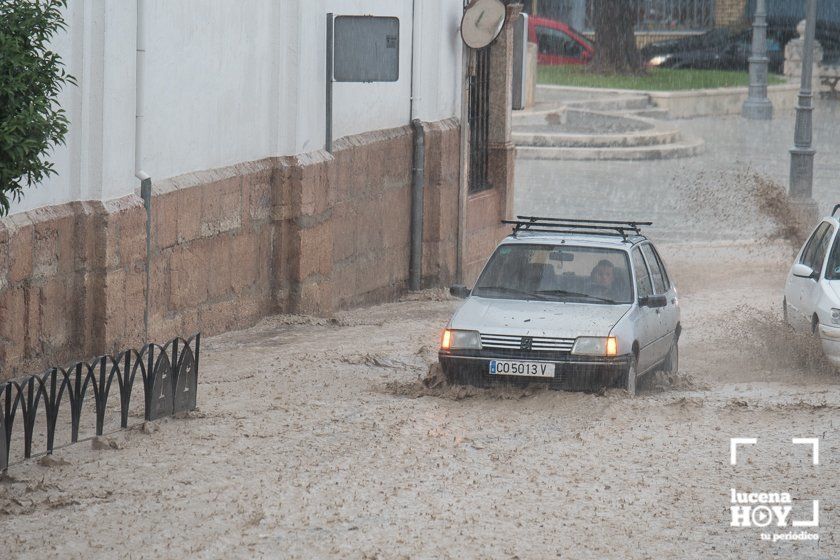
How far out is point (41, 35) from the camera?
809cm

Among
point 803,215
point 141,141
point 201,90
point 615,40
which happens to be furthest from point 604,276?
point 615,40

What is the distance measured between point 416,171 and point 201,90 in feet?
17.3

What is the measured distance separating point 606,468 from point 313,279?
6293mm

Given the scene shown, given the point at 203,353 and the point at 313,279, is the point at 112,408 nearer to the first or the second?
the point at 203,353

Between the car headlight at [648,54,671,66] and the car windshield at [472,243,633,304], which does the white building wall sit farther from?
the car headlight at [648,54,671,66]

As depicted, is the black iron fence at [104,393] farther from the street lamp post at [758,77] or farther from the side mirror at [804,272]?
the street lamp post at [758,77]

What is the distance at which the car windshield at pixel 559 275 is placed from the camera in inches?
460

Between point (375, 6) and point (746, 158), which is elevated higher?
point (375, 6)

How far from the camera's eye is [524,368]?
429 inches

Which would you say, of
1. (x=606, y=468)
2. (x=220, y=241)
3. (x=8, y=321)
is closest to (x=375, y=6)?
(x=220, y=241)

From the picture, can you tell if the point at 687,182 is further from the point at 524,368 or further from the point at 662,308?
the point at 524,368

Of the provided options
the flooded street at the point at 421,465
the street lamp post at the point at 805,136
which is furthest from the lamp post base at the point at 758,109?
the flooded street at the point at 421,465

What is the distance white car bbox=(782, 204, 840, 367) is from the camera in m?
12.5

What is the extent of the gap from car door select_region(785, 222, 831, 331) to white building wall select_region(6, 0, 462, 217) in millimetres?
4857
